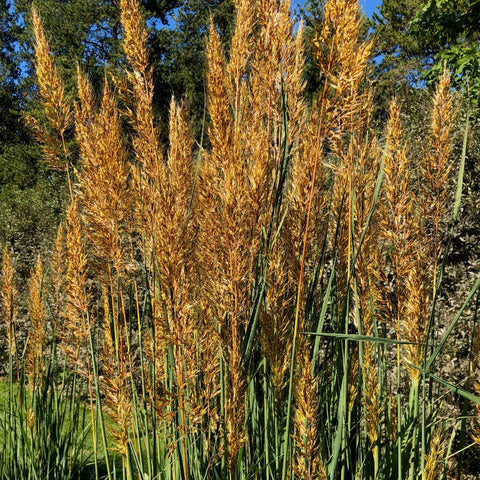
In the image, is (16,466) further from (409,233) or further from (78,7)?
(78,7)

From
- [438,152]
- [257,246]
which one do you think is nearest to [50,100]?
[257,246]

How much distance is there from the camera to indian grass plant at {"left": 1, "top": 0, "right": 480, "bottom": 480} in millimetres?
1305

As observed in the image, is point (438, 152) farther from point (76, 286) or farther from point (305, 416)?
point (76, 286)

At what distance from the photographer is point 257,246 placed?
134 centimetres

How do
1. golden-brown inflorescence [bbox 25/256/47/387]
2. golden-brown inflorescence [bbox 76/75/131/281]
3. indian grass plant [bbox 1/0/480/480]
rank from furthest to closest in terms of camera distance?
golden-brown inflorescence [bbox 25/256/47/387], golden-brown inflorescence [bbox 76/75/131/281], indian grass plant [bbox 1/0/480/480]

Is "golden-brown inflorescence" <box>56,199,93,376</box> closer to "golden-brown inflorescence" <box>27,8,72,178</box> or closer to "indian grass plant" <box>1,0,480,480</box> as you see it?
"indian grass plant" <box>1,0,480,480</box>

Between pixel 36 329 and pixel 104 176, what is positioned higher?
pixel 104 176

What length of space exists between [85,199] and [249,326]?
672mm

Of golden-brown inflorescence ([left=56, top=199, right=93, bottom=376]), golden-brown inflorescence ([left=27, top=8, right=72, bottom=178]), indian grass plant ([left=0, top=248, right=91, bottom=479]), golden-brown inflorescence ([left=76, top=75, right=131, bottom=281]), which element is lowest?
indian grass plant ([left=0, top=248, right=91, bottom=479])

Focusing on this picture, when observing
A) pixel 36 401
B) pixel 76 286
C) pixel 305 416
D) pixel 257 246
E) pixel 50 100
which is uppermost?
pixel 50 100

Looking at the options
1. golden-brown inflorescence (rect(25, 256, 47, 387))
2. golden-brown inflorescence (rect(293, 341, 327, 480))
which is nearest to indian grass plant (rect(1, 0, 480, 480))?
golden-brown inflorescence (rect(293, 341, 327, 480))

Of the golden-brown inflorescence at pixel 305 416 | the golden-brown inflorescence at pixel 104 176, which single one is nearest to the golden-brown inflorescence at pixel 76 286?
the golden-brown inflorescence at pixel 104 176

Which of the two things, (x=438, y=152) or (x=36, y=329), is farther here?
(x=36, y=329)

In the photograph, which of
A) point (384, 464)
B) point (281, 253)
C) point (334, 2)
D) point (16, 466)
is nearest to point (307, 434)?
point (281, 253)
